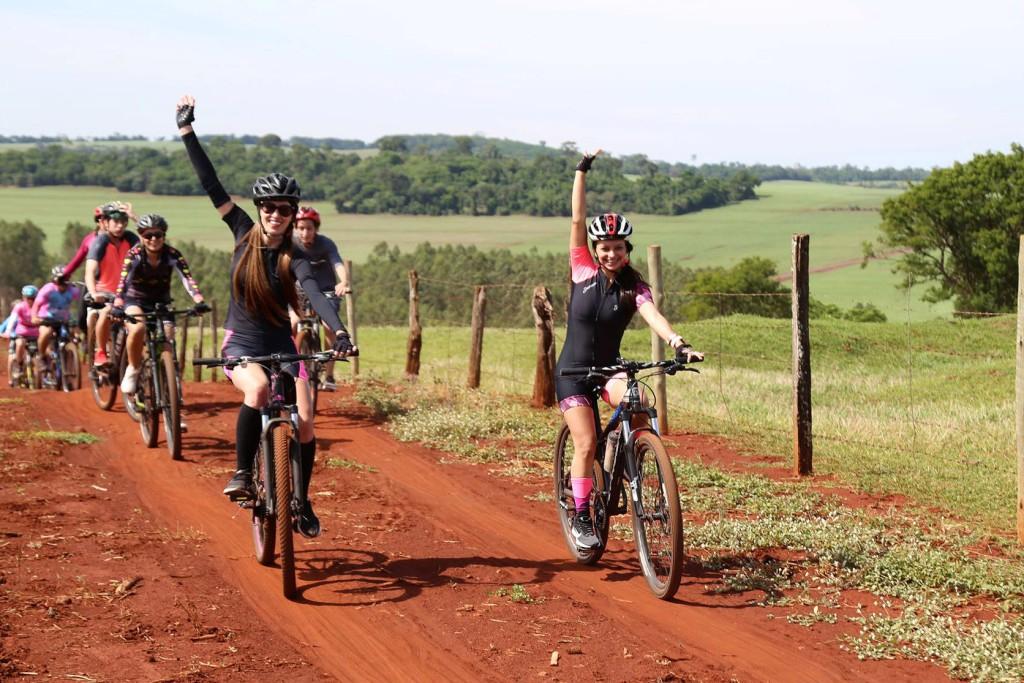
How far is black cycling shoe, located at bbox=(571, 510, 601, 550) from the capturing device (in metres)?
7.79

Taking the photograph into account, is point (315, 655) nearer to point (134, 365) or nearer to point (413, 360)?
point (134, 365)

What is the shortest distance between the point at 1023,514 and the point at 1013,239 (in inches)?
1715

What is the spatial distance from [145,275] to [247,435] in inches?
208

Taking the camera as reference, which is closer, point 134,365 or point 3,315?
point 134,365

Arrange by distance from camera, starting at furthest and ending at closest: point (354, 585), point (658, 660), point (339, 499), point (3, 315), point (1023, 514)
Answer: point (3, 315), point (339, 499), point (1023, 514), point (354, 585), point (658, 660)

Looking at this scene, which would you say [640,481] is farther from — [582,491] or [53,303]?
[53,303]

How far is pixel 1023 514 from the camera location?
8.86 metres

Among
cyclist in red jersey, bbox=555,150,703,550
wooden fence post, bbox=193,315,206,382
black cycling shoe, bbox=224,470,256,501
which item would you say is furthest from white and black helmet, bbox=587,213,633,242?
wooden fence post, bbox=193,315,206,382

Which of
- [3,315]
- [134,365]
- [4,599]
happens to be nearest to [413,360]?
[134,365]

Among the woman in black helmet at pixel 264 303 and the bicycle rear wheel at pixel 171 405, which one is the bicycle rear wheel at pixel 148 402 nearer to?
the bicycle rear wheel at pixel 171 405

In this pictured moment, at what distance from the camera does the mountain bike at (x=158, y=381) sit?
443 inches

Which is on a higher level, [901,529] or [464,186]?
[464,186]

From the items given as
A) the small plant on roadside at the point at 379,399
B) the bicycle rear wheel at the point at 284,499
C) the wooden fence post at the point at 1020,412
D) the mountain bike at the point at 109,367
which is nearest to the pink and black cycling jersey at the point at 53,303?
the mountain bike at the point at 109,367

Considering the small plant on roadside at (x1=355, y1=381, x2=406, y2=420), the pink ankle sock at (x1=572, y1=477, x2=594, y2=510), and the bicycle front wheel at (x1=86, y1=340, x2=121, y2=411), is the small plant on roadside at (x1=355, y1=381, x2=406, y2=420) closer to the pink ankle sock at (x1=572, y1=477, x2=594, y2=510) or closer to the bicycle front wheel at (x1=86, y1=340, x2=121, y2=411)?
the bicycle front wheel at (x1=86, y1=340, x2=121, y2=411)
